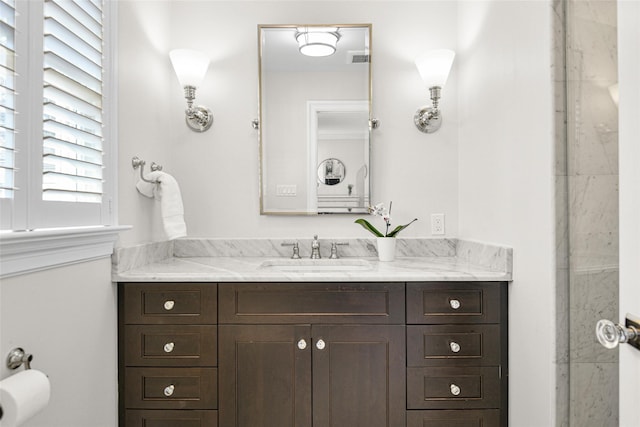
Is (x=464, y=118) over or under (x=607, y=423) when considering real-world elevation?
over

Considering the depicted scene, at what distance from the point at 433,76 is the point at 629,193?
1.42 meters

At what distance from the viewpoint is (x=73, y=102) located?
132cm

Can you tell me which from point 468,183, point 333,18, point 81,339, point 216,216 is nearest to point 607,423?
point 468,183

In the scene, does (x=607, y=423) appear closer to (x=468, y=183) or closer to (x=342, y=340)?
(x=342, y=340)

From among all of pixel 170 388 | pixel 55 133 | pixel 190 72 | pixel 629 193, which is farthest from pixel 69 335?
pixel 629 193

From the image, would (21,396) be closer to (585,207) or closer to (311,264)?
(311,264)

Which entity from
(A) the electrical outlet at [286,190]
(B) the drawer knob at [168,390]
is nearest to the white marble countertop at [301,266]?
(A) the electrical outlet at [286,190]

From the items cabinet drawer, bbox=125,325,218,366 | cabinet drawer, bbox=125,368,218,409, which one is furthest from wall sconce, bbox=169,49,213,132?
cabinet drawer, bbox=125,368,218,409

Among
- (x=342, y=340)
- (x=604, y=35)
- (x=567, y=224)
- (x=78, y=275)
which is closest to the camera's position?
(x=604, y=35)

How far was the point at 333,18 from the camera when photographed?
220cm

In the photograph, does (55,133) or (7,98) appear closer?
(7,98)

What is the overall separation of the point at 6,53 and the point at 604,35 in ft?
5.19

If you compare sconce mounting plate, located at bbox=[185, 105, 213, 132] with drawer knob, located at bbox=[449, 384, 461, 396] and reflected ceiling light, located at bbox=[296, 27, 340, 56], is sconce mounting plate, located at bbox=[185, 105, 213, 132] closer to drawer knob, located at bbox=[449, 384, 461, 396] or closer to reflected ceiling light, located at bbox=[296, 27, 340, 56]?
reflected ceiling light, located at bbox=[296, 27, 340, 56]

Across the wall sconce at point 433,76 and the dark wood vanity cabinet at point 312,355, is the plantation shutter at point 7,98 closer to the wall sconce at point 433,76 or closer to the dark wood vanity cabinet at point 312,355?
the dark wood vanity cabinet at point 312,355
